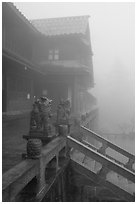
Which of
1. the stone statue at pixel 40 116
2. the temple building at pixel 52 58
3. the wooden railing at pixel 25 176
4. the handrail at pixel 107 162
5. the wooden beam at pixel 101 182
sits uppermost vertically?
the temple building at pixel 52 58

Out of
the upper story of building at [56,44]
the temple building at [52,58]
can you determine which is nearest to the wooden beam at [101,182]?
the temple building at [52,58]

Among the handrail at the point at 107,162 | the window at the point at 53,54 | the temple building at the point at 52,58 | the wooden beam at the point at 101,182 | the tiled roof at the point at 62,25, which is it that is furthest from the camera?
the tiled roof at the point at 62,25

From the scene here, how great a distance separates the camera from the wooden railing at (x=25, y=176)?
397 cm

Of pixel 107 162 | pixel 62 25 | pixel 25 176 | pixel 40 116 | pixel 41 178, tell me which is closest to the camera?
pixel 25 176

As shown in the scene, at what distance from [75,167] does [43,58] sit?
1317 centimetres

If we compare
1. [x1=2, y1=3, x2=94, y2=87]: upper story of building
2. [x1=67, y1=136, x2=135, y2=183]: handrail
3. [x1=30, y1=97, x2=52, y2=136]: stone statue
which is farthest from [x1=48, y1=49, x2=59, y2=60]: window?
[x1=30, y1=97, x2=52, y2=136]: stone statue

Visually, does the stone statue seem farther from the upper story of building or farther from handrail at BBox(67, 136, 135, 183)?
the upper story of building

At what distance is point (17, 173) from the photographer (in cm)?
448

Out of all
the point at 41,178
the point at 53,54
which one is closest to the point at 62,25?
the point at 53,54

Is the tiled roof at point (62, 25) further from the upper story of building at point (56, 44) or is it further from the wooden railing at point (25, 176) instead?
the wooden railing at point (25, 176)

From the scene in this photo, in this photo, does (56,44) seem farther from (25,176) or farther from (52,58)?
(25,176)

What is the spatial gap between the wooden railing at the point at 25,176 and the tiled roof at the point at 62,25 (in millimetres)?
15678

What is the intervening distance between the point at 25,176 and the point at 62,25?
18.9 metres

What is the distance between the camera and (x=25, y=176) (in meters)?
4.57
